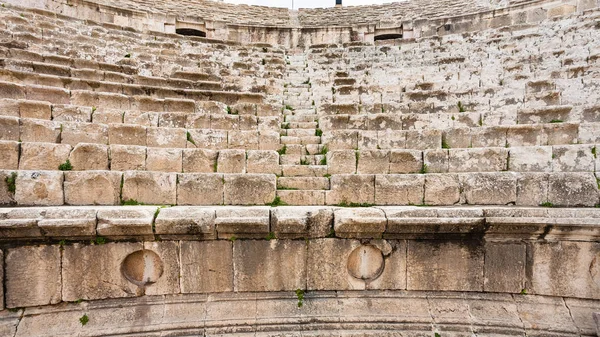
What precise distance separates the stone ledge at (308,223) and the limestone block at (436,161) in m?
1.09

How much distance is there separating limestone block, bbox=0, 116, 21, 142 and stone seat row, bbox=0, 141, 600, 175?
16.0 inches

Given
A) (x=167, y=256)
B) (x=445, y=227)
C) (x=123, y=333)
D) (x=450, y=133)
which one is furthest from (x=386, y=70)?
(x=123, y=333)

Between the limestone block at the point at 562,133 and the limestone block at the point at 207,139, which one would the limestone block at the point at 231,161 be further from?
the limestone block at the point at 562,133

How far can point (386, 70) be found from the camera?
8102 millimetres

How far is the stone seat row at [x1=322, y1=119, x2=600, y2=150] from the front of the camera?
4.07 m

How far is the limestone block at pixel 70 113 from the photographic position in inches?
179

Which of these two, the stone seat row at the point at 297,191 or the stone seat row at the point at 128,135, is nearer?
the stone seat row at the point at 297,191

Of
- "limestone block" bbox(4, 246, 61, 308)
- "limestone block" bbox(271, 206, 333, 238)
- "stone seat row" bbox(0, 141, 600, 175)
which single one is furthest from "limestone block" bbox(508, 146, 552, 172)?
"limestone block" bbox(4, 246, 61, 308)

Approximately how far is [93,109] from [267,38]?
9058mm

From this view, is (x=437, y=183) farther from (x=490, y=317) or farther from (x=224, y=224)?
(x=224, y=224)

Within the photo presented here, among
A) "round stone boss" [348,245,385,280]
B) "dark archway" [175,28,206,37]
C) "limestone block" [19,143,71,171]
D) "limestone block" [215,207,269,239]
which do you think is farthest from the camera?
"dark archway" [175,28,206,37]

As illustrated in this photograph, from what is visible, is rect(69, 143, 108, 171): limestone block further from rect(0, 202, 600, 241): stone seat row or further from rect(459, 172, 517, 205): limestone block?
rect(459, 172, 517, 205): limestone block

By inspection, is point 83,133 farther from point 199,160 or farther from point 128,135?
point 199,160

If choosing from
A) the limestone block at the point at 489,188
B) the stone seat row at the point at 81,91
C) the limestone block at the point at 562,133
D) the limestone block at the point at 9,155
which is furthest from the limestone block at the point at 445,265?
the limestone block at the point at 9,155
